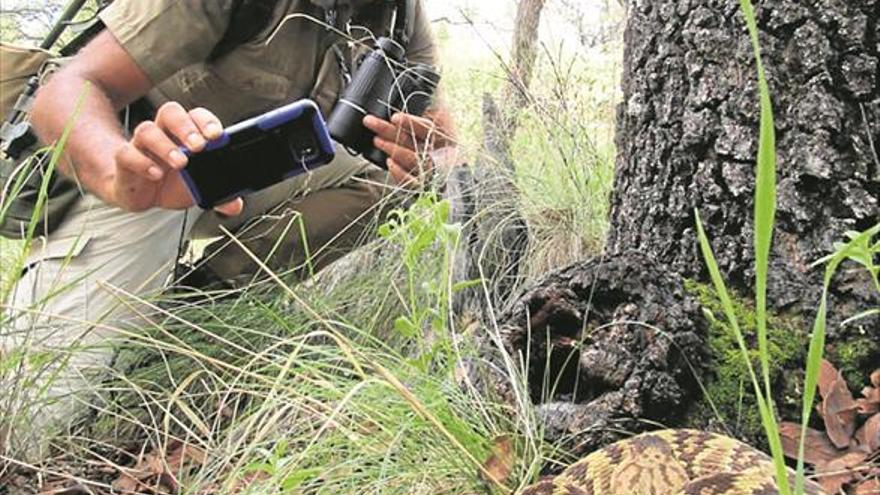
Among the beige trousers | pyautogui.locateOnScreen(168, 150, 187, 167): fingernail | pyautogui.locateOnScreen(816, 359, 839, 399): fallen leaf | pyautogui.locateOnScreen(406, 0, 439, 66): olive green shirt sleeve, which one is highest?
pyautogui.locateOnScreen(406, 0, 439, 66): olive green shirt sleeve


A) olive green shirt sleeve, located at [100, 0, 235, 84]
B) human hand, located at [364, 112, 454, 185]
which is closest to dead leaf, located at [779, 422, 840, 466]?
human hand, located at [364, 112, 454, 185]

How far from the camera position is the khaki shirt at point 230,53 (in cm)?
295

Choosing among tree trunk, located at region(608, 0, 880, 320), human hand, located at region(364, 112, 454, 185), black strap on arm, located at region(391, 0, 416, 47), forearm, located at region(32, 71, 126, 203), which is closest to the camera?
tree trunk, located at region(608, 0, 880, 320)

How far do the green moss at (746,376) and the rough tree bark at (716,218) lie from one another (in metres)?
0.03

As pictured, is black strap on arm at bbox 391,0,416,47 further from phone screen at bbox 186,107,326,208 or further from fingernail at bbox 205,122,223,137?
fingernail at bbox 205,122,223,137

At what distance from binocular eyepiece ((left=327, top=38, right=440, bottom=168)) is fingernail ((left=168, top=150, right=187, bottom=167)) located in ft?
3.22

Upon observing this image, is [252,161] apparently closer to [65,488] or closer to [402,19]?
[65,488]

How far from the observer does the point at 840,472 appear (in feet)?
4.53

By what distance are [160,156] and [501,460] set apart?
4.45 feet

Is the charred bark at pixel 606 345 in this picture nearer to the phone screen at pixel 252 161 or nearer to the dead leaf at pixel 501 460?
the dead leaf at pixel 501 460

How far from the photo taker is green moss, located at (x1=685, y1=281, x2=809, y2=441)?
5.30 feet

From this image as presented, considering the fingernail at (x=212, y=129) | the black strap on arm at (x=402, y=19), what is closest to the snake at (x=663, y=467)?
the fingernail at (x=212, y=129)

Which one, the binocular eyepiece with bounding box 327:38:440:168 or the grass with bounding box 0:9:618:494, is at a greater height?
the binocular eyepiece with bounding box 327:38:440:168

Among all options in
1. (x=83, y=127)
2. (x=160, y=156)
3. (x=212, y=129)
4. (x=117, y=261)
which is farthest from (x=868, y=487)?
(x=117, y=261)
